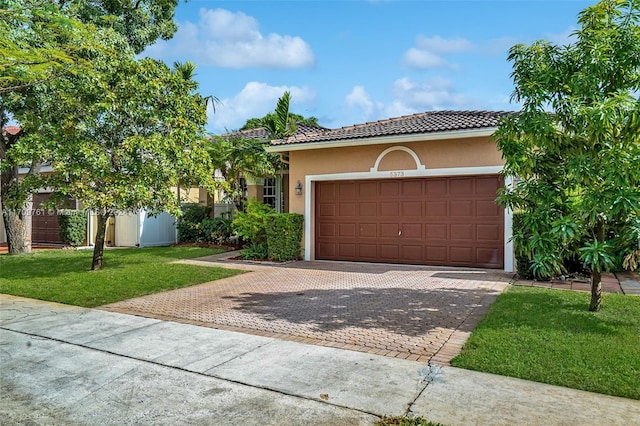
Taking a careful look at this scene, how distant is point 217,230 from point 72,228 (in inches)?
251

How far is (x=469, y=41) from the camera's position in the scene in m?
11.4

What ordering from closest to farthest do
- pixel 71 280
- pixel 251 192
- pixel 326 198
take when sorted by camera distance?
pixel 71 280 < pixel 326 198 < pixel 251 192

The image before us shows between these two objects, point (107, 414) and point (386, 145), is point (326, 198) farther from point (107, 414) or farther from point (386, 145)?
point (107, 414)

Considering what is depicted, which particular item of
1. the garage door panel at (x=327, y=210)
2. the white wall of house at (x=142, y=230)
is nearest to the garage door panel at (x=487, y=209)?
the garage door panel at (x=327, y=210)

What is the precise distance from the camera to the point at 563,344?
5.22m

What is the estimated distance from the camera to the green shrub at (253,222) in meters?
13.9

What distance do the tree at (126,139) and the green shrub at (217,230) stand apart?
6315mm

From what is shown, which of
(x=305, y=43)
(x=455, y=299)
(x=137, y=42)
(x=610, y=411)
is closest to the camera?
(x=610, y=411)

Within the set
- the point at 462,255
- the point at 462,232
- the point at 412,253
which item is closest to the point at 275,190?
the point at 412,253

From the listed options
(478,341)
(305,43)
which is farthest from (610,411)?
(305,43)

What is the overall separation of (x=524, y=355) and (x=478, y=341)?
597 millimetres

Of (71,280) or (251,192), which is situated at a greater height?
(251,192)

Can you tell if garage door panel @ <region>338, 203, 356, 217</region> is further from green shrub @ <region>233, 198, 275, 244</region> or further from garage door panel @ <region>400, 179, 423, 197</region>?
green shrub @ <region>233, 198, 275, 244</region>

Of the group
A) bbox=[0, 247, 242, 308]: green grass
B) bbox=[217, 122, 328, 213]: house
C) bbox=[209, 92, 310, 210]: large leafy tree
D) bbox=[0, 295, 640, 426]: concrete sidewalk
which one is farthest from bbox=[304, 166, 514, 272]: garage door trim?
bbox=[0, 295, 640, 426]: concrete sidewalk
